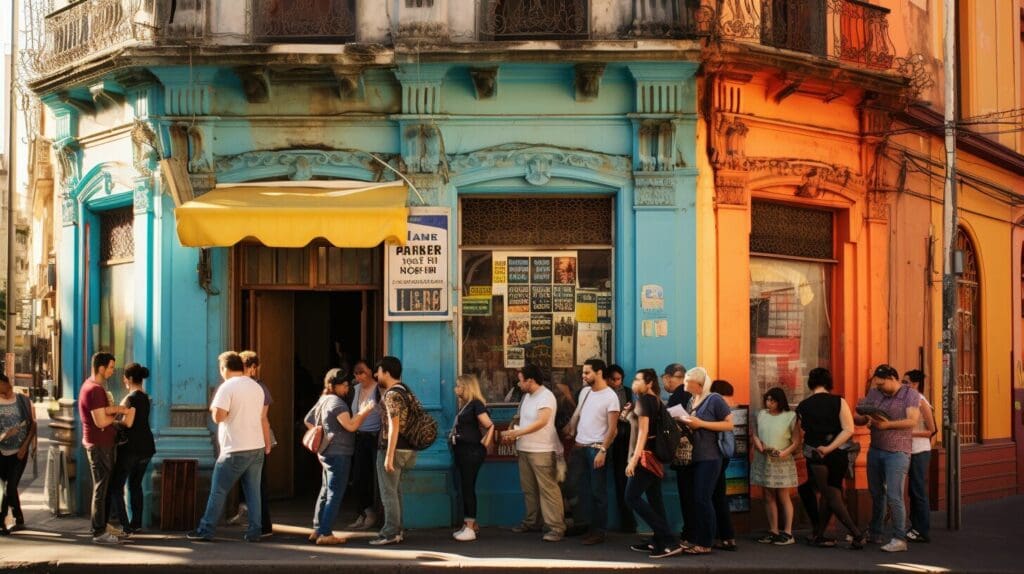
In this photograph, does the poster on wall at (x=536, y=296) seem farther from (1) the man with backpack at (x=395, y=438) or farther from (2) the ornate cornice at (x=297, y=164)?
(1) the man with backpack at (x=395, y=438)

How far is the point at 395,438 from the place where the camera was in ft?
38.1

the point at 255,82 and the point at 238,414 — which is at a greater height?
the point at 255,82

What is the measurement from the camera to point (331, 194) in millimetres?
13047

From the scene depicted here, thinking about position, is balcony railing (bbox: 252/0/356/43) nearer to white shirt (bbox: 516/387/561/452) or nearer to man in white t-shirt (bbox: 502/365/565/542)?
man in white t-shirt (bbox: 502/365/565/542)

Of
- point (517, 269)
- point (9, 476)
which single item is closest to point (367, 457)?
point (517, 269)

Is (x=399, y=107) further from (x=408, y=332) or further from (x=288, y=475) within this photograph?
(x=288, y=475)

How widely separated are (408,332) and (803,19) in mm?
5671

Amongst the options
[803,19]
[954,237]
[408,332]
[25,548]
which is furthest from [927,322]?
[25,548]

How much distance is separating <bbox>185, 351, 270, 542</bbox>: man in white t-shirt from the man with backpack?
1.12 metres

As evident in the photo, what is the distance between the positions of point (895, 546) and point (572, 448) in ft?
10.5

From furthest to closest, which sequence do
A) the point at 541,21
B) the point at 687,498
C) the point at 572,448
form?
the point at 541,21 < the point at 572,448 < the point at 687,498

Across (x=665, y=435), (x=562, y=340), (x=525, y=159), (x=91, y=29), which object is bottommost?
(x=665, y=435)

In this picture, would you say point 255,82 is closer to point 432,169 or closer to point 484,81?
point 432,169

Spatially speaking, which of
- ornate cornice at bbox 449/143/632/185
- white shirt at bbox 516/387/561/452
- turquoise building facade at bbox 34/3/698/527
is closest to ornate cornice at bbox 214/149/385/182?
turquoise building facade at bbox 34/3/698/527
